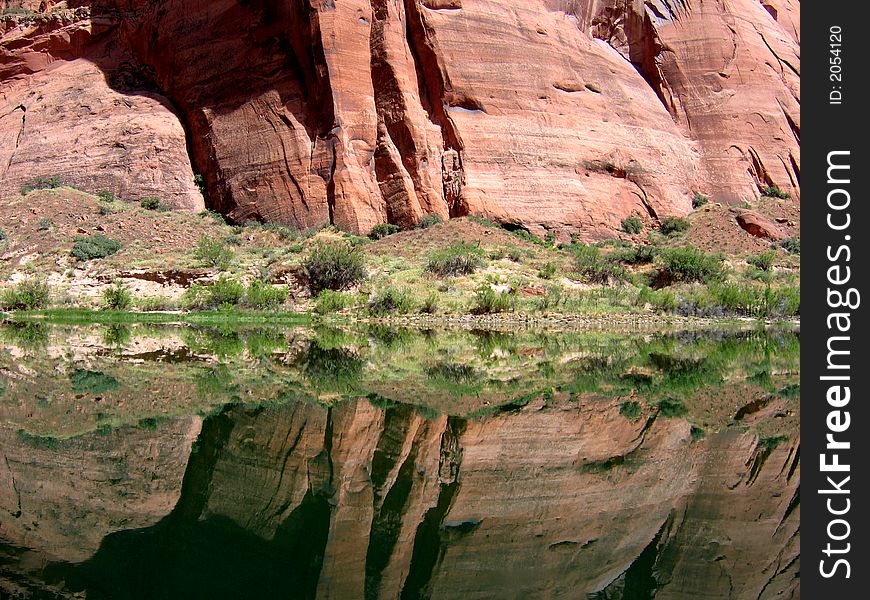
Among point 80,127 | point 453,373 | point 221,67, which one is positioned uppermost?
point 221,67

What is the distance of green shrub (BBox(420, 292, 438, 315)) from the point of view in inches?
1148

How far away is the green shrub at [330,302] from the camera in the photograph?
29188 mm

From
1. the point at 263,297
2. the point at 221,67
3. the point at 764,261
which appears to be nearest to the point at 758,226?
the point at 764,261

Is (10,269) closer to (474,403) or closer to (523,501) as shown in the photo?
(474,403)

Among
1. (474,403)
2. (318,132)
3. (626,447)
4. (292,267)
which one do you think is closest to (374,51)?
(318,132)

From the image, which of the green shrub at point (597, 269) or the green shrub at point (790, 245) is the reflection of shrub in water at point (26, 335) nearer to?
the green shrub at point (597, 269)

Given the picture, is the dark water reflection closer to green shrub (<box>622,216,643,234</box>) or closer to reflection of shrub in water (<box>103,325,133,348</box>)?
reflection of shrub in water (<box>103,325,133,348</box>)

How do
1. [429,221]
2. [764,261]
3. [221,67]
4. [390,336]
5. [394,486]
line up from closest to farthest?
[394,486] < [390,336] < [764,261] < [429,221] < [221,67]

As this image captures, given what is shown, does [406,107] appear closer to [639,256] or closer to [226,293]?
[639,256]

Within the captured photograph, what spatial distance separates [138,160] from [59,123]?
6648 mm

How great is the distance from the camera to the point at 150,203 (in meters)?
42.3

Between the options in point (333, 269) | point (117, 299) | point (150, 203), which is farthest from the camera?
point (150, 203)

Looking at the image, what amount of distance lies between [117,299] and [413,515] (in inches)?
1054

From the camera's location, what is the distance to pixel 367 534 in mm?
5312
